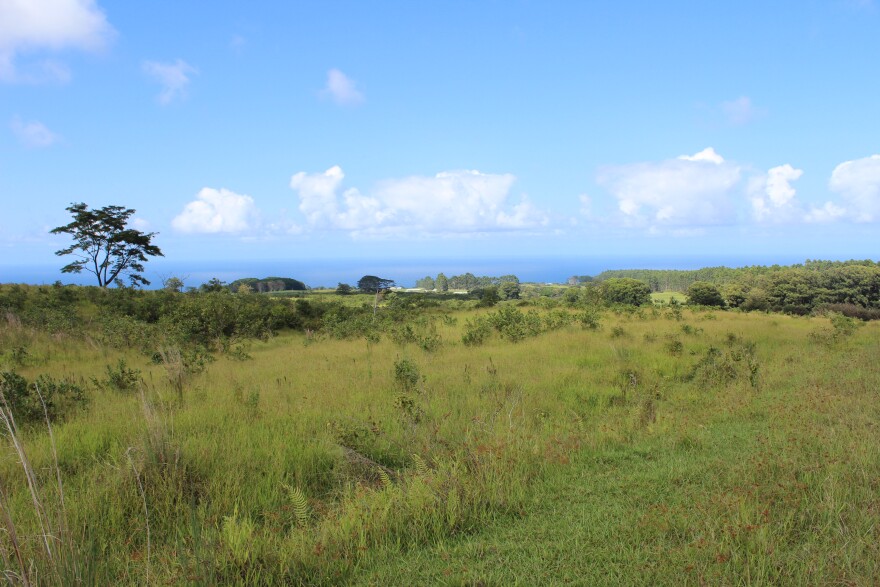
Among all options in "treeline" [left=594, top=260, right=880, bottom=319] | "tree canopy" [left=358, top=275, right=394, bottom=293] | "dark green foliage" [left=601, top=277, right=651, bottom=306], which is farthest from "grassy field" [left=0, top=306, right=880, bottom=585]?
"treeline" [left=594, top=260, right=880, bottom=319]

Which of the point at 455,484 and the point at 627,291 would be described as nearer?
the point at 455,484

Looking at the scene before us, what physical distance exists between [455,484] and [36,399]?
6.56 meters

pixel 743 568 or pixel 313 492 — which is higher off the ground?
pixel 743 568

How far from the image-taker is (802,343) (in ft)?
44.7

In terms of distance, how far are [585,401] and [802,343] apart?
976 centimetres

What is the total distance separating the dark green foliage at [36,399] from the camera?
6465 mm

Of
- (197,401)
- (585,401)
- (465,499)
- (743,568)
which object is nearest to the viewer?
(743,568)

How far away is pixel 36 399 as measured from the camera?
662cm

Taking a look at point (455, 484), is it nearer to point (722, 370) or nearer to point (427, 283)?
point (722, 370)

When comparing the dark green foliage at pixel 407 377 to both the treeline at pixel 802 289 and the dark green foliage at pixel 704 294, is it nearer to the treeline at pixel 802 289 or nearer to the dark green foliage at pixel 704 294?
the dark green foliage at pixel 704 294

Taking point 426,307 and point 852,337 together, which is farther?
point 426,307

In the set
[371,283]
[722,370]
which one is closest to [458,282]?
[371,283]

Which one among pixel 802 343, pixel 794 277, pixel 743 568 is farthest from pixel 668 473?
pixel 794 277

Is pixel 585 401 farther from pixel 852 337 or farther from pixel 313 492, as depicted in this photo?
pixel 852 337
